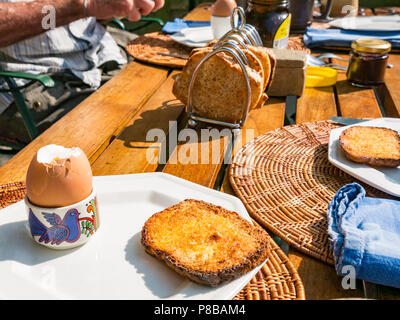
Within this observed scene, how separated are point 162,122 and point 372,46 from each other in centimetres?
71

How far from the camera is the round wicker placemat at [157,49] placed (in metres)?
1.48

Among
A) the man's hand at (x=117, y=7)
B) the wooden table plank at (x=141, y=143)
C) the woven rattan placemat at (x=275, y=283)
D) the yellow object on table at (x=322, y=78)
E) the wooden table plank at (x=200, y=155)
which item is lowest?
the wooden table plank at (x=141, y=143)

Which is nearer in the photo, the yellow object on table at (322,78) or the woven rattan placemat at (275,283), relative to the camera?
the woven rattan placemat at (275,283)

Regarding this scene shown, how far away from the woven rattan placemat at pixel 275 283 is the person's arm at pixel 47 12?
4.17ft

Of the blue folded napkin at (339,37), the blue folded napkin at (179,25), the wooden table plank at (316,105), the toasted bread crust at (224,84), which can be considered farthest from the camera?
the blue folded napkin at (179,25)

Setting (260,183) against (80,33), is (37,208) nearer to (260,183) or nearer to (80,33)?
(260,183)

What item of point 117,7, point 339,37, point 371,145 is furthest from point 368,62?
point 117,7

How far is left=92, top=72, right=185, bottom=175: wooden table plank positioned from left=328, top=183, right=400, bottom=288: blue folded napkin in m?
0.42

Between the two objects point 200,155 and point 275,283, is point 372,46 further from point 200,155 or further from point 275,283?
point 275,283

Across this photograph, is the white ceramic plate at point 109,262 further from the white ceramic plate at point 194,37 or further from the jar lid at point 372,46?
the white ceramic plate at point 194,37

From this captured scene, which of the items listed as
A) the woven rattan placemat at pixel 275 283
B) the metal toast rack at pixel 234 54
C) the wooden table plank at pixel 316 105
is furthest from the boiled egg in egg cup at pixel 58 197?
the wooden table plank at pixel 316 105

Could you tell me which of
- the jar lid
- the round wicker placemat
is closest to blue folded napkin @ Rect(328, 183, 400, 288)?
the jar lid
